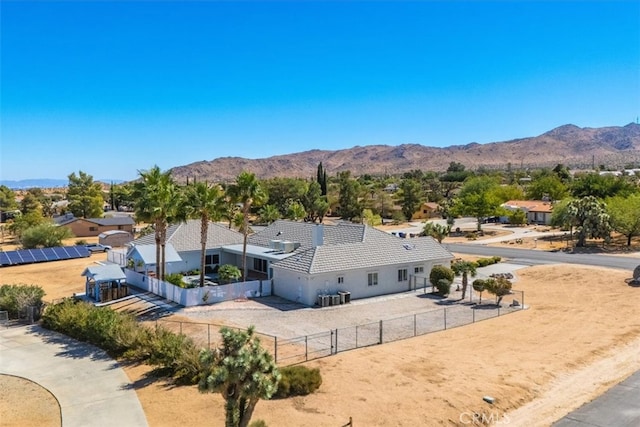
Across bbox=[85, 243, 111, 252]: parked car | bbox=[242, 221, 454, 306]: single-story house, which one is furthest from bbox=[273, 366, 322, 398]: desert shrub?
bbox=[85, 243, 111, 252]: parked car

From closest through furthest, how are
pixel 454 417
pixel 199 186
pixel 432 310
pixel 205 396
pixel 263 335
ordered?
pixel 454 417
pixel 205 396
pixel 263 335
pixel 432 310
pixel 199 186

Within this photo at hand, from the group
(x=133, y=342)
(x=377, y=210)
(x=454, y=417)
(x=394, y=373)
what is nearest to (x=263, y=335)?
(x=133, y=342)

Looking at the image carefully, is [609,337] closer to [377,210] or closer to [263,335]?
[263,335]

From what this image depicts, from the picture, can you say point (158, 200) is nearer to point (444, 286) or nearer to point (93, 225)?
point (444, 286)

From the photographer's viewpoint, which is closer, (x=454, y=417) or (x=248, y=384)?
(x=248, y=384)

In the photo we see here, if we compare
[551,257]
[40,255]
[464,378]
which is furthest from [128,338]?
[551,257]

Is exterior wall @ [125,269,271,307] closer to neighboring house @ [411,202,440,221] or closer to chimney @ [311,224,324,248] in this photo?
chimney @ [311,224,324,248]
